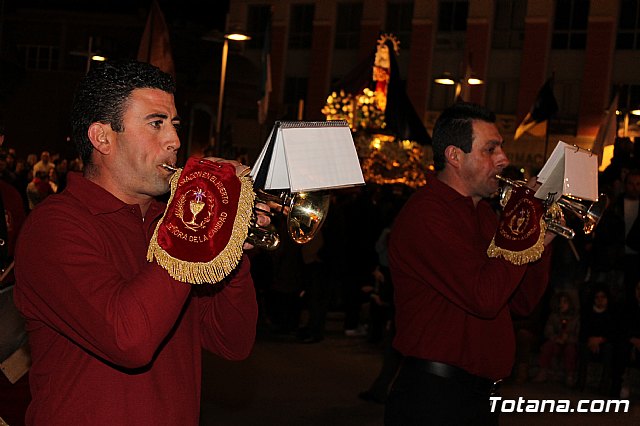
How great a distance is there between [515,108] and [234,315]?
32.7 metres

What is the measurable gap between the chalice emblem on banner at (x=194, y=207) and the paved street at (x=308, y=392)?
560 cm

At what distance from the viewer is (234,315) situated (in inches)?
129

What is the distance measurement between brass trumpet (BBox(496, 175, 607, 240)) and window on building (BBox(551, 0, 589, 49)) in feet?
97.3

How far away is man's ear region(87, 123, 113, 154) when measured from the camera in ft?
10.2

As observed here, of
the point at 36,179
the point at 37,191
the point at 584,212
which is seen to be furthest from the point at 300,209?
the point at 36,179

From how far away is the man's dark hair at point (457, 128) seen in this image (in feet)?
15.6

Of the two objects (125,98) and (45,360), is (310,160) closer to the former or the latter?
(125,98)

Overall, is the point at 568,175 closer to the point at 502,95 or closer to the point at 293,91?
the point at 502,95

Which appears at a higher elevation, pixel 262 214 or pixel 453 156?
pixel 453 156

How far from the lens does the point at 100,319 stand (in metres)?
2.69

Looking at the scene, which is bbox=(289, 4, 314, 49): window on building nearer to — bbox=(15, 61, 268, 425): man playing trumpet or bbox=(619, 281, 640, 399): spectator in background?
bbox=(619, 281, 640, 399): spectator in background

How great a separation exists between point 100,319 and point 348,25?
3714cm

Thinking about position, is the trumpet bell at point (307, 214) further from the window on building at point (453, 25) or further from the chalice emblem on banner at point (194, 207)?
the window on building at point (453, 25)

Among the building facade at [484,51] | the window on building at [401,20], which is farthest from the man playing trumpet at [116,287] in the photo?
the window on building at [401,20]
